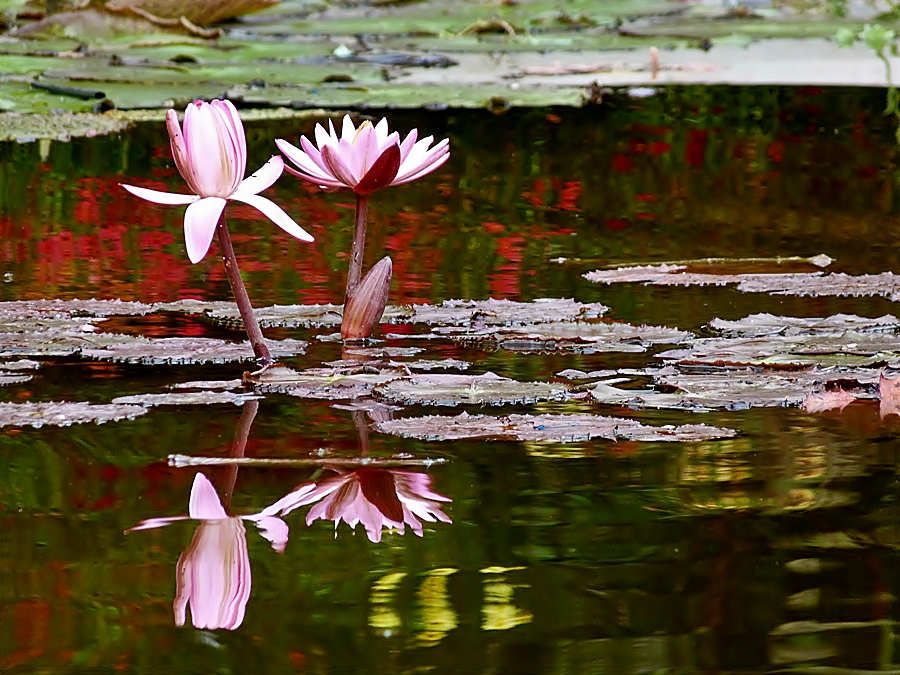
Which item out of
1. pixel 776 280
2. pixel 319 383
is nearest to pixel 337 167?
pixel 319 383

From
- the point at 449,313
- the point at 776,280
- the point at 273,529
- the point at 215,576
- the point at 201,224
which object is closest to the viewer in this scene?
the point at 215,576

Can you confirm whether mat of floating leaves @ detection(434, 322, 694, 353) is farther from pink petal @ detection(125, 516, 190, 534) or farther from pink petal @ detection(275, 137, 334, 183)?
pink petal @ detection(125, 516, 190, 534)

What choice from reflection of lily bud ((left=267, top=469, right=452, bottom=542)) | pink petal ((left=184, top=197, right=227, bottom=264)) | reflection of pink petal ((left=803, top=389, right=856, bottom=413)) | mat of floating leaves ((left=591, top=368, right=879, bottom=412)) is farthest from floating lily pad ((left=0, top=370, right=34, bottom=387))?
reflection of pink petal ((left=803, top=389, right=856, bottom=413))

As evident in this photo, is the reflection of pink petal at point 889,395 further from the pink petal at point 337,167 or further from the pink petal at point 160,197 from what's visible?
the pink petal at point 160,197

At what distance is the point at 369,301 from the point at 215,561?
2.85 feet

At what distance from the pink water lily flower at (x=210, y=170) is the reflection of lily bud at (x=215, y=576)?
56 centimetres

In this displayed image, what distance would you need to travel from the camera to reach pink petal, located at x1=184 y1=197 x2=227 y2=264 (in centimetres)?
174

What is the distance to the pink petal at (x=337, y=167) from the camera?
1969 millimetres

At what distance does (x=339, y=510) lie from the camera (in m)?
1.34

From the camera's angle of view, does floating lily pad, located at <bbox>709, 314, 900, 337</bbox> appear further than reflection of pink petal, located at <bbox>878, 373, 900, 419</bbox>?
Yes

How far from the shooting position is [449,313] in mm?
2195

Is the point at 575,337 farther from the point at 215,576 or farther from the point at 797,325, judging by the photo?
the point at 215,576

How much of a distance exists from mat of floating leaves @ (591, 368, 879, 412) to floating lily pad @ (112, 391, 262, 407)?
431 mm

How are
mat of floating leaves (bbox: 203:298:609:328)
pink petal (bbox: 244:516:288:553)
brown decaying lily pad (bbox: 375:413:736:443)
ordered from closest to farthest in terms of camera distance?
1. pink petal (bbox: 244:516:288:553)
2. brown decaying lily pad (bbox: 375:413:736:443)
3. mat of floating leaves (bbox: 203:298:609:328)
